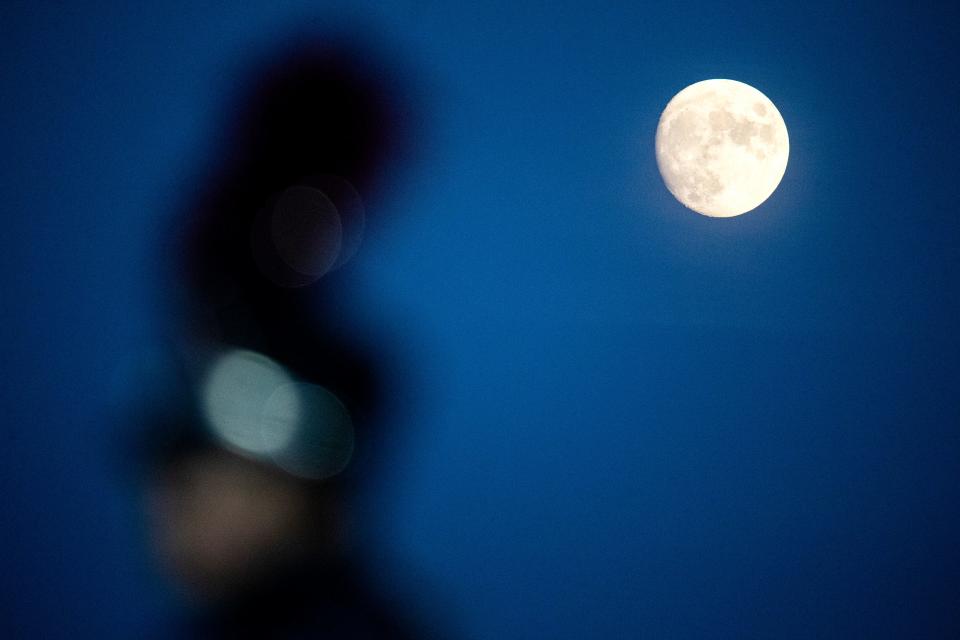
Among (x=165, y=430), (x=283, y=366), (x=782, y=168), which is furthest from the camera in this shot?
(x=283, y=366)

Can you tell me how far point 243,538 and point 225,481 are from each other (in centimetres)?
55

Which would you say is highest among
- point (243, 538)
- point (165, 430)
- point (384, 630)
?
point (165, 430)

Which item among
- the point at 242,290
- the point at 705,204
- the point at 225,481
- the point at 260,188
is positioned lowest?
the point at 225,481

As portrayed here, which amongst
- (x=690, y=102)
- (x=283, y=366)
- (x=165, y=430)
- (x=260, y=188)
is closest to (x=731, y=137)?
(x=690, y=102)

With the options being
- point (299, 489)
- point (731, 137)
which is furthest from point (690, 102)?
point (299, 489)

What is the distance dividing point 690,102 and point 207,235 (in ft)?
13.0

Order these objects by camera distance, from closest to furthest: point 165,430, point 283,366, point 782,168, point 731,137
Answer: point 731,137 < point 782,168 < point 165,430 < point 283,366

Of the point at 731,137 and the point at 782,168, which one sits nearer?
the point at 731,137

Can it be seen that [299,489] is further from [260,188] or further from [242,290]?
[260,188]

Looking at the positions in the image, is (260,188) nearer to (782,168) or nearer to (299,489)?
(299,489)

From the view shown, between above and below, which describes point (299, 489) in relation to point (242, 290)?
below

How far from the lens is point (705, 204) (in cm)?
356

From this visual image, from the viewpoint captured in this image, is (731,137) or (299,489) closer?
(731,137)

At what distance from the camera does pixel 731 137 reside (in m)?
3.29
